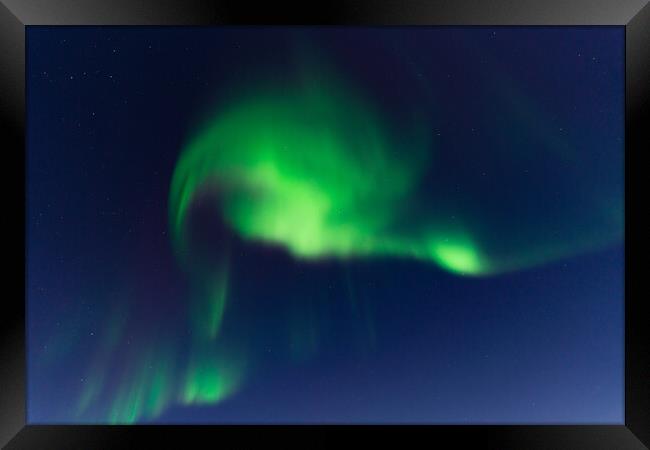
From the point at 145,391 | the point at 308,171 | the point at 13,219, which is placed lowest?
the point at 145,391

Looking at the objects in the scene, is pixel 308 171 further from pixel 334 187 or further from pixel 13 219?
pixel 13 219

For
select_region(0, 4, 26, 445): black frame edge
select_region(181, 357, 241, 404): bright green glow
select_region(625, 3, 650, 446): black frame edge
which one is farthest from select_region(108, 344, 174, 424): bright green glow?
select_region(625, 3, 650, 446): black frame edge

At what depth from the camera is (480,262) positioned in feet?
4.04

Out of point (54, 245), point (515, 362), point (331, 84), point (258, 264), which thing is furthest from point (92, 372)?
point (515, 362)

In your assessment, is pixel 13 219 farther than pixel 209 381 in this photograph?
No

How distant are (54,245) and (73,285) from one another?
0.12 metres

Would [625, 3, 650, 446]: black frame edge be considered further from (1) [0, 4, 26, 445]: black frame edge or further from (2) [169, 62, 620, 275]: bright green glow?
(1) [0, 4, 26, 445]: black frame edge

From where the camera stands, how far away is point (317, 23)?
44.3 inches

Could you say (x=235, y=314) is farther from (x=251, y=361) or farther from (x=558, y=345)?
(x=558, y=345)

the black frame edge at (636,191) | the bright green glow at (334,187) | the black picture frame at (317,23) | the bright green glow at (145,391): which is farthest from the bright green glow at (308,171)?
the black frame edge at (636,191)

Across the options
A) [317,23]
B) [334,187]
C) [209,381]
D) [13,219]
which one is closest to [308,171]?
[334,187]

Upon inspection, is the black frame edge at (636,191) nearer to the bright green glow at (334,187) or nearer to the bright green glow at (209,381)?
the bright green glow at (334,187)

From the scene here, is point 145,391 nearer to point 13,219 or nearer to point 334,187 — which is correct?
point 13,219

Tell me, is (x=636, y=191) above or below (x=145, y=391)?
above
